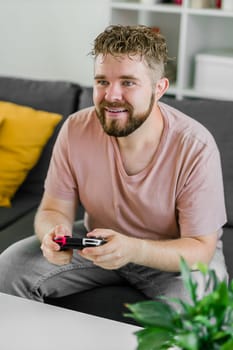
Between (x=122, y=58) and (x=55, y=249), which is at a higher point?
(x=122, y=58)

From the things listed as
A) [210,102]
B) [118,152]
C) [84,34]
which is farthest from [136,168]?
[84,34]

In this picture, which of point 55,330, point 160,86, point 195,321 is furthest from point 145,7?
point 195,321

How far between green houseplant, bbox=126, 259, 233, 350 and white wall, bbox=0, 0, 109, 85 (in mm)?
2240

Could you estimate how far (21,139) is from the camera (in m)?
2.56

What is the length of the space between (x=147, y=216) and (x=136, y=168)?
0.13 metres

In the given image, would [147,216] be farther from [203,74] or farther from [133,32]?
[203,74]

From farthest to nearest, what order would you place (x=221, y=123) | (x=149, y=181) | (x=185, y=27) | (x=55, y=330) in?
(x=185, y=27), (x=221, y=123), (x=149, y=181), (x=55, y=330)

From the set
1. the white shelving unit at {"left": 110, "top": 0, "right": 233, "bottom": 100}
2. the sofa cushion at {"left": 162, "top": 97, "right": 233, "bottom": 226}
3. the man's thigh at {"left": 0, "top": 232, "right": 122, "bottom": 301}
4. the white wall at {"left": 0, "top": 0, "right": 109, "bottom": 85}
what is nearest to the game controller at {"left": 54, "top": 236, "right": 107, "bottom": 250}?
the man's thigh at {"left": 0, "top": 232, "right": 122, "bottom": 301}

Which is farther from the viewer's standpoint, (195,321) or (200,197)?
(200,197)

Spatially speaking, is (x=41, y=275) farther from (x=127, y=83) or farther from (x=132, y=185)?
(x=127, y=83)

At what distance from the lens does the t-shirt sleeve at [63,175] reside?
2.00 meters

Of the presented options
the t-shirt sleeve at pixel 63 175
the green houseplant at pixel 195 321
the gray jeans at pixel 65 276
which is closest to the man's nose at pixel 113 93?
the t-shirt sleeve at pixel 63 175

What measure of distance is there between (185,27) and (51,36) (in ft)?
2.41

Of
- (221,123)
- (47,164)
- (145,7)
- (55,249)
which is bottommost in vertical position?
(47,164)
